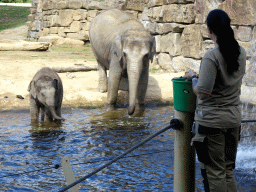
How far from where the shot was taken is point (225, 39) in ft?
9.83

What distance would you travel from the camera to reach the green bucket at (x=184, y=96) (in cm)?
320

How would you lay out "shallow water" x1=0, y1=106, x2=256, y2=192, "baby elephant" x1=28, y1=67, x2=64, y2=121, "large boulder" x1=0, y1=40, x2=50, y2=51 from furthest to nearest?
1. "large boulder" x1=0, y1=40, x2=50, y2=51
2. "baby elephant" x1=28, y1=67, x2=64, y2=121
3. "shallow water" x1=0, y1=106, x2=256, y2=192

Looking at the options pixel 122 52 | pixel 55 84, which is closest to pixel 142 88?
pixel 122 52

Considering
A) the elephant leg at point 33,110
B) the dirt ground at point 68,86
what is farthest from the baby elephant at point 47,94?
the dirt ground at point 68,86

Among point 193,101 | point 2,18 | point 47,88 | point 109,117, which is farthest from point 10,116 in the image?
point 2,18

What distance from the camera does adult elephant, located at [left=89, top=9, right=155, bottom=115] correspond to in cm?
791

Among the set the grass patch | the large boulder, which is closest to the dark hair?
the large boulder

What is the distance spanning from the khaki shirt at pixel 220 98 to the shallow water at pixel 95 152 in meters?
1.22

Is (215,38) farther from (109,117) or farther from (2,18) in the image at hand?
(2,18)

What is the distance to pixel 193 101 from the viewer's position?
3232 mm

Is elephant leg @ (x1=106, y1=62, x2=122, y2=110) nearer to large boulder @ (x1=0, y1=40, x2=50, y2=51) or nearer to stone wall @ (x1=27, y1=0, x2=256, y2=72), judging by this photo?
stone wall @ (x1=27, y1=0, x2=256, y2=72)

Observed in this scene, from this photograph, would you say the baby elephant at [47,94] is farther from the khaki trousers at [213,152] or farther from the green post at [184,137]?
the khaki trousers at [213,152]

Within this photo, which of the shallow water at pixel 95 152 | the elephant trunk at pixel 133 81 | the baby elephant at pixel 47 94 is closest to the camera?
the shallow water at pixel 95 152

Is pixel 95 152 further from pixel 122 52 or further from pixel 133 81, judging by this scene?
pixel 122 52
